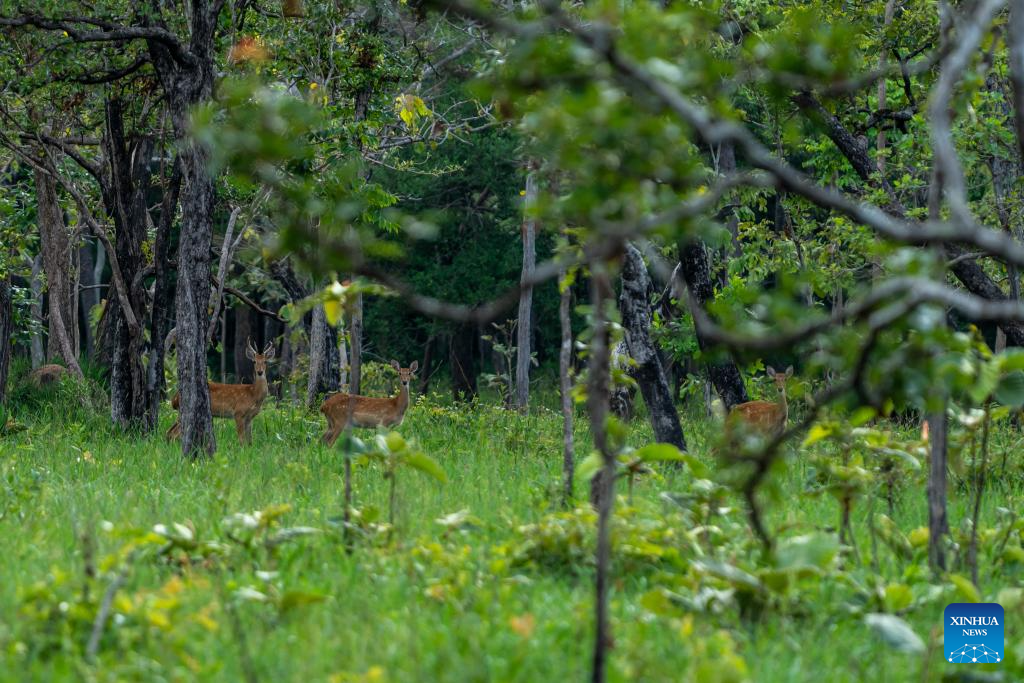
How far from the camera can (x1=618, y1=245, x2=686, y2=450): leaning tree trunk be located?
457 inches

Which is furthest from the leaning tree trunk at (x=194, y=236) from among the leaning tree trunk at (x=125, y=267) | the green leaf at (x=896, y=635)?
the green leaf at (x=896, y=635)

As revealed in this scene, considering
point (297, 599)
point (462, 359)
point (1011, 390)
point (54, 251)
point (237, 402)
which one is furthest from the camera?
point (462, 359)

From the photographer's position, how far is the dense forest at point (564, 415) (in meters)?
3.79

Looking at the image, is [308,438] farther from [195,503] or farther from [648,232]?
[648,232]

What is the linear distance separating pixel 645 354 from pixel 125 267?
7.63 meters

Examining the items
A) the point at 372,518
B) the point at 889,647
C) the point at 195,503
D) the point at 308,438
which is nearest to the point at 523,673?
the point at 889,647

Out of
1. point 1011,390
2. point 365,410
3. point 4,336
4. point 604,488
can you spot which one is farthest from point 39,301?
point 1011,390

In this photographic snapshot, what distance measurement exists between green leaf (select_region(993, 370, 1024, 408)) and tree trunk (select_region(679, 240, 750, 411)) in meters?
6.60

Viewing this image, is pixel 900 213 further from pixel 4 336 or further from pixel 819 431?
pixel 4 336

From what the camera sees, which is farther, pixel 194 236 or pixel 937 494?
pixel 194 236

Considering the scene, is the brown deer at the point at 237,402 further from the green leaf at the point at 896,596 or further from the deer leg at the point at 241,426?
the green leaf at the point at 896,596

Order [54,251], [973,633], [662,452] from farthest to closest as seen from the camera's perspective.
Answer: [54,251] → [662,452] → [973,633]

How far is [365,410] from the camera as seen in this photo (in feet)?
57.0

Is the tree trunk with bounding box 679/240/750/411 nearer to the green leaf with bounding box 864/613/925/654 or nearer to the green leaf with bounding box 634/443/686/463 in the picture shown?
the green leaf with bounding box 634/443/686/463
